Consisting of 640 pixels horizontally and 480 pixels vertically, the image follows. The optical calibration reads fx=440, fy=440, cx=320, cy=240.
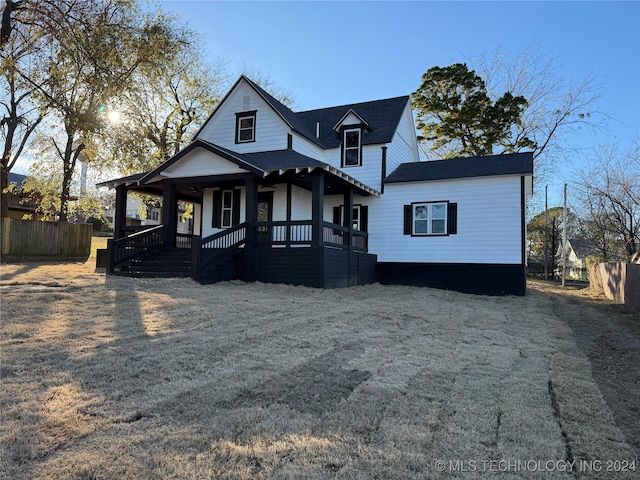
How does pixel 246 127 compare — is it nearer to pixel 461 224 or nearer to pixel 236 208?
pixel 236 208

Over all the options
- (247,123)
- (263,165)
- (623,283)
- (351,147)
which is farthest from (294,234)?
(623,283)

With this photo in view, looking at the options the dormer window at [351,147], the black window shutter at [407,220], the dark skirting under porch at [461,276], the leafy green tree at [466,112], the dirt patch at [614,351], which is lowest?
the dirt patch at [614,351]

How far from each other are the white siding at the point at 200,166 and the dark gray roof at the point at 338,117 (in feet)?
12.1

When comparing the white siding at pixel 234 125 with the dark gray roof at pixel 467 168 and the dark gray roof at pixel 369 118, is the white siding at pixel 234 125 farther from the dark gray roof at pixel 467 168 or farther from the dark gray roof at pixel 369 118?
the dark gray roof at pixel 467 168

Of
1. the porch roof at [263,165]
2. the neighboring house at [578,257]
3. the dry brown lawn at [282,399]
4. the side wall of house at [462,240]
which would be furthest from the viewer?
the neighboring house at [578,257]

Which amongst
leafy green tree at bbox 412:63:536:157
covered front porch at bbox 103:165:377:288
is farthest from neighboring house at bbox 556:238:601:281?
covered front porch at bbox 103:165:377:288

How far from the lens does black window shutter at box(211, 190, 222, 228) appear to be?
54.5ft

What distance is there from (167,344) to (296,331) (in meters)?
1.90

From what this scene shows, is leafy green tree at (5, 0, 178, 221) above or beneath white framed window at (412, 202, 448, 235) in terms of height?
above

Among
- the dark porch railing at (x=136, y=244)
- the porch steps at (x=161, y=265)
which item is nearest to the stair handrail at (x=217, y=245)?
the porch steps at (x=161, y=265)

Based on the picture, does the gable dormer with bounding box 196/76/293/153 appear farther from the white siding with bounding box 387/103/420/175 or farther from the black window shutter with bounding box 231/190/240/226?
the white siding with bounding box 387/103/420/175

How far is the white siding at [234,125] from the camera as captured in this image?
1667 centimetres

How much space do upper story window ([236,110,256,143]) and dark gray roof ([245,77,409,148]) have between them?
0.99 meters

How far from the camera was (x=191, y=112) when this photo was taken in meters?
26.1
